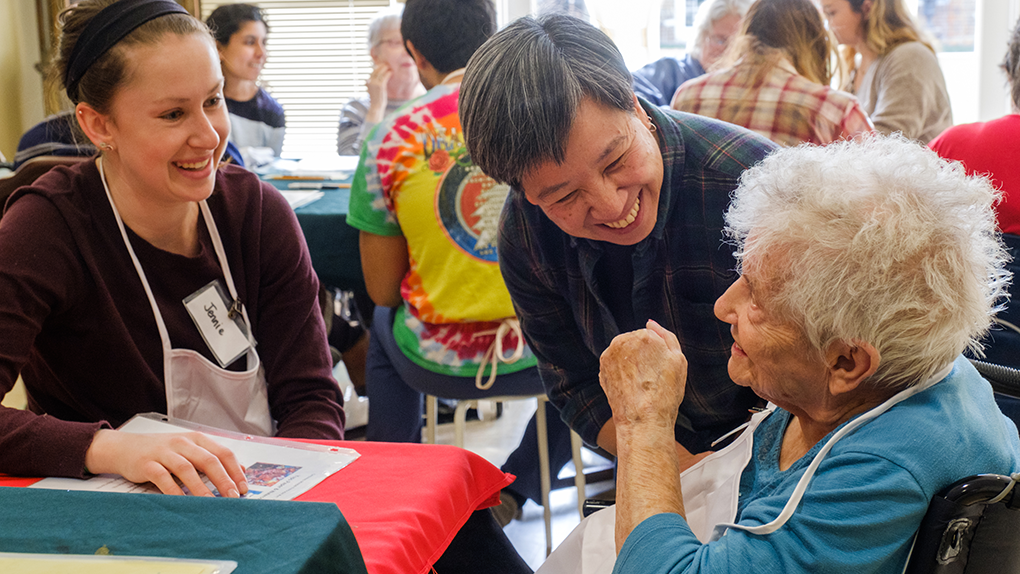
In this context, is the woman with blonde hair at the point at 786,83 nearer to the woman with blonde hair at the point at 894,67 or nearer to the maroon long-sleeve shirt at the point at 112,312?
the woman with blonde hair at the point at 894,67

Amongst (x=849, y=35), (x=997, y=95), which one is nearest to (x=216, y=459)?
(x=849, y=35)

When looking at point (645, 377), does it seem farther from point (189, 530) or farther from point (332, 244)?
point (332, 244)

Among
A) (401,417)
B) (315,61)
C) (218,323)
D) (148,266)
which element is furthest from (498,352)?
(315,61)

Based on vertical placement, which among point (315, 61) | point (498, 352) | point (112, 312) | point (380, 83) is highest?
point (315, 61)

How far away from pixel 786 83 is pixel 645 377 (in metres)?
1.98

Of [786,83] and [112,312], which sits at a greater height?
[786,83]

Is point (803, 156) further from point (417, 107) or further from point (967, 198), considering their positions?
point (417, 107)

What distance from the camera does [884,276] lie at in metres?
0.86

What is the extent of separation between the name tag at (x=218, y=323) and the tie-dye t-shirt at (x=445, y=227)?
0.75m

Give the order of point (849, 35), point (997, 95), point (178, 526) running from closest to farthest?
point (178, 526) < point (849, 35) < point (997, 95)

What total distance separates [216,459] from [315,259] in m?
1.83

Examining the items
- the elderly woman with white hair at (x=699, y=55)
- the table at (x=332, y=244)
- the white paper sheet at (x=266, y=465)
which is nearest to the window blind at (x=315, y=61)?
the elderly woman with white hair at (x=699, y=55)

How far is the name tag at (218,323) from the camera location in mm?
1460

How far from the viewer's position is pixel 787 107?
8.98 feet
